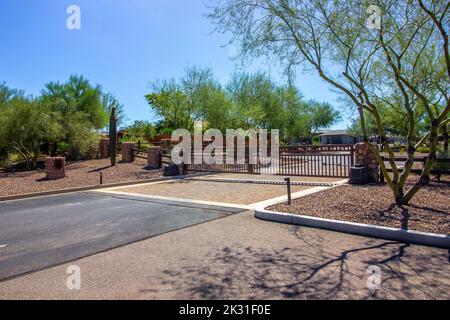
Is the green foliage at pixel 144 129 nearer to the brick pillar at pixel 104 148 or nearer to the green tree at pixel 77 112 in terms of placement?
the green tree at pixel 77 112

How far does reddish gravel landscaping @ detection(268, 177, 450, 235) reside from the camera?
5.70 meters

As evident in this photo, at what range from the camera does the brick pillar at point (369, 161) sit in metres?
10.6

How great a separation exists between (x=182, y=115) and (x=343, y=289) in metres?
19.9

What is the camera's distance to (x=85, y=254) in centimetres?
482

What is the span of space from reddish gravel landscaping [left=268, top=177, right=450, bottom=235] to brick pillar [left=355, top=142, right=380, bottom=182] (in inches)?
50.5

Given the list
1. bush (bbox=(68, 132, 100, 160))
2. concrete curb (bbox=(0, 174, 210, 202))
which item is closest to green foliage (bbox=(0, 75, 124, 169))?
bush (bbox=(68, 132, 100, 160))

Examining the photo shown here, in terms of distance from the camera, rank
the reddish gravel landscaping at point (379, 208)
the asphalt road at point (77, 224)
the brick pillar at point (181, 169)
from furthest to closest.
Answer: the brick pillar at point (181, 169), the reddish gravel landscaping at point (379, 208), the asphalt road at point (77, 224)

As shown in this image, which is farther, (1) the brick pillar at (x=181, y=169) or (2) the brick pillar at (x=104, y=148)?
(2) the brick pillar at (x=104, y=148)

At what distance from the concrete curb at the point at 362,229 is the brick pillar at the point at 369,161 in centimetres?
542

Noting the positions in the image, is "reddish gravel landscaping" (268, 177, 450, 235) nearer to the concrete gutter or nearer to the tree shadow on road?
the concrete gutter

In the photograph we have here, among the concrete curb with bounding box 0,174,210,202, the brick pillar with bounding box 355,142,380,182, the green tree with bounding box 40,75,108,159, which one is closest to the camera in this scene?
the concrete curb with bounding box 0,174,210,202

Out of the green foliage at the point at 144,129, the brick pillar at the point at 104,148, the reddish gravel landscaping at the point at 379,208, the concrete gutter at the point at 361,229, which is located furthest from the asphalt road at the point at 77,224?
the green foliage at the point at 144,129

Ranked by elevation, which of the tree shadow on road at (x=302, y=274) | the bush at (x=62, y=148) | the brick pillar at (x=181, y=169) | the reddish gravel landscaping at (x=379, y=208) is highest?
the bush at (x=62, y=148)

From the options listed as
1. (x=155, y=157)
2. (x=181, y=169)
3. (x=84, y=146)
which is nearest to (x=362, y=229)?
(x=181, y=169)
